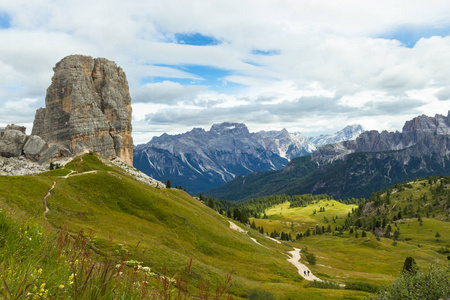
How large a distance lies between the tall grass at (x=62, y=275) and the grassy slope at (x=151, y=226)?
3390 centimetres

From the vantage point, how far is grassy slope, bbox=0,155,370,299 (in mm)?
48906

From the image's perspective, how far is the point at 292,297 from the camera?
5022 centimetres

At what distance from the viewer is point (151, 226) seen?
68.3 metres

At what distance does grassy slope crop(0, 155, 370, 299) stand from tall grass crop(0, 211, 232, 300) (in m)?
33.9

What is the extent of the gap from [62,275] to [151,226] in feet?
218

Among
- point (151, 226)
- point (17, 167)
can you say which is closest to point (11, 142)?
point (17, 167)

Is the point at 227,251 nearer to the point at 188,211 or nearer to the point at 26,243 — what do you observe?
the point at 188,211

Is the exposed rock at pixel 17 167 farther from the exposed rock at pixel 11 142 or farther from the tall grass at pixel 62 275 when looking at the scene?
the tall grass at pixel 62 275

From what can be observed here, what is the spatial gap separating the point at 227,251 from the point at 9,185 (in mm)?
55380

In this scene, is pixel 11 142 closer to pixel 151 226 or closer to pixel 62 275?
pixel 151 226

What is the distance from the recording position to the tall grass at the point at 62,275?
4.90 m

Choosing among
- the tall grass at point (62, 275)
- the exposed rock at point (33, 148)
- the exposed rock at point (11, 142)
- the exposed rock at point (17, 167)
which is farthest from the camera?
the exposed rock at point (33, 148)

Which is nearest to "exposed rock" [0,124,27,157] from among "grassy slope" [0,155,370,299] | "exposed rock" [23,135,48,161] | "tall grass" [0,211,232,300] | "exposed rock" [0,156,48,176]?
"exposed rock" [23,135,48,161]

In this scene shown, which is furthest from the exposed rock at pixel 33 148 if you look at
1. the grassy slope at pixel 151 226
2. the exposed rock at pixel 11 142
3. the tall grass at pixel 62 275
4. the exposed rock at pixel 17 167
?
the tall grass at pixel 62 275
